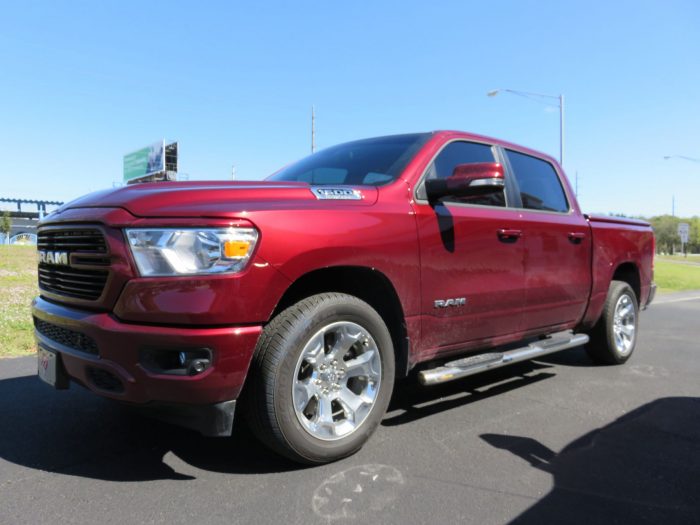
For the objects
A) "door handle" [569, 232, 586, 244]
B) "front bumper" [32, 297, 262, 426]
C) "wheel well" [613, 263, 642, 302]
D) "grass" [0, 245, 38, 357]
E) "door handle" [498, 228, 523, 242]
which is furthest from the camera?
"grass" [0, 245, 38, 357]

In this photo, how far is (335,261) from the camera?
2.78 metres

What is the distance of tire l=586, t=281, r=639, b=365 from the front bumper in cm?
403

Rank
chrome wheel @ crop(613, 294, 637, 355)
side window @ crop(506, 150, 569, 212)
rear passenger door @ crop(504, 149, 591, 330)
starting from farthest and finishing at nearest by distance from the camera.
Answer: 1. chrome wheel @ crop(613, 294, 637, 355)
2. side window @ crop(506, 150, 569, 212)
3. rear passenger door @ crop(504, 149, 591, 330)

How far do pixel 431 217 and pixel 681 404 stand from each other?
8.64 feet

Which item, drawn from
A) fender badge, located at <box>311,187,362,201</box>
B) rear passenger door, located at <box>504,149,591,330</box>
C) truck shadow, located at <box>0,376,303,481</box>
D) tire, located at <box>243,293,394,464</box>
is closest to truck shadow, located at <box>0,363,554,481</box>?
truck shadow, located at <box>0,376,303,481</box>

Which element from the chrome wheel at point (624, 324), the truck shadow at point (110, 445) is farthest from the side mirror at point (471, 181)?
the chrome wheel at point (624, 324)

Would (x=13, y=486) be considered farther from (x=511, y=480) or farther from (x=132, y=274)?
(x=511, y=480)

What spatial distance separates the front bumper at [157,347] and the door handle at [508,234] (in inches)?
79.1

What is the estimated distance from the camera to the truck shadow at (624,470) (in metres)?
2.43

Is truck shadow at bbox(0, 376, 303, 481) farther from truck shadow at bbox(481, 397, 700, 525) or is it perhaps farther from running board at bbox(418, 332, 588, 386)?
truck shadow at bbox(481, 397, 700, 525)

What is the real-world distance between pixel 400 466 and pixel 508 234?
1.81 meters

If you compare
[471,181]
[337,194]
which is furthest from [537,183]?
[337,194]

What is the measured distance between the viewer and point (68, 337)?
2.68 meters

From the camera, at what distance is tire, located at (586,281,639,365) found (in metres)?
5.25
